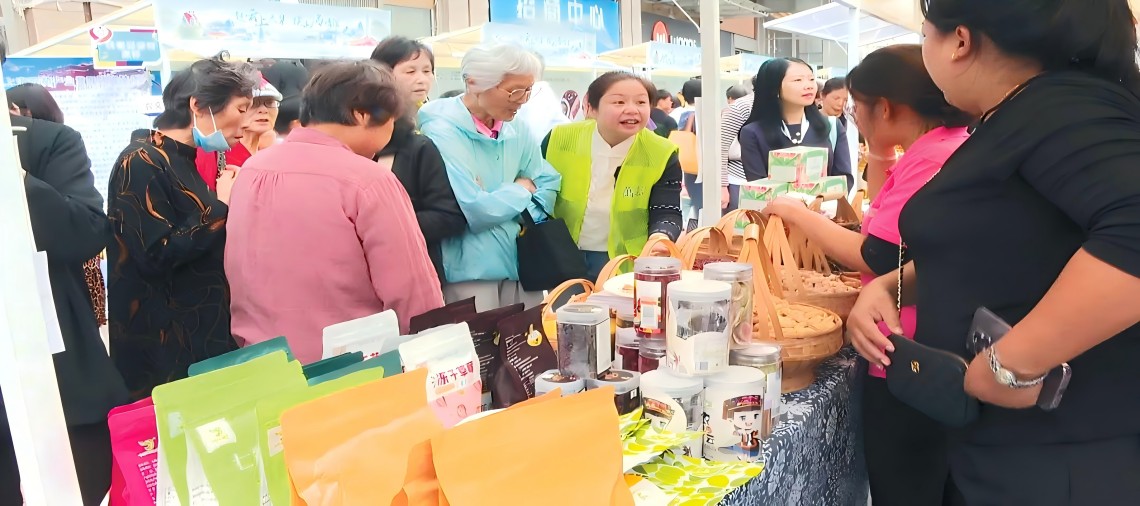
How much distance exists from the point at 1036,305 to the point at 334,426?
949mm

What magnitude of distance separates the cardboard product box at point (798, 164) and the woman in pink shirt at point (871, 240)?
101cm

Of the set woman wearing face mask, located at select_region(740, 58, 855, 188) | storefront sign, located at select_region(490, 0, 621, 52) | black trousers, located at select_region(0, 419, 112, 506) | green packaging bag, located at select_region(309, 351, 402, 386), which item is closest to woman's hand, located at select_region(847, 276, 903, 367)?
green packaging bag, located at select_region(309, 351, 402, 386)

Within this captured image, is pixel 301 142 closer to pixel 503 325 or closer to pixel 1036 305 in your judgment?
pixel 503 325

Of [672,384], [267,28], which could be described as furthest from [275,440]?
[267,28]

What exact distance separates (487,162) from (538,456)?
1815 mm

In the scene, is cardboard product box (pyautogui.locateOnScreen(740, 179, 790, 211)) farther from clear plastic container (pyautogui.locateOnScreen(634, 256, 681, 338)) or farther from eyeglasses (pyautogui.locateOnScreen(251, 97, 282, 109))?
eyeglasses (pyautogui.locateOnScreen(251, 97, 282, 109))

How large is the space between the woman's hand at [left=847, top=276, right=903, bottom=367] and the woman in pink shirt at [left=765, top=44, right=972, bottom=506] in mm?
92

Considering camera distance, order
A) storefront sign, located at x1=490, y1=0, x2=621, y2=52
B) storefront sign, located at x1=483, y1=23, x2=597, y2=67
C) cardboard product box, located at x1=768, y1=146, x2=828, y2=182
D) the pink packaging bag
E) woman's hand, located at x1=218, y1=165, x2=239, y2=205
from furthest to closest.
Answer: storefront sign, located at x1=490, y1=0, x2=621, y2=52 → storefront sign, located at x1=483, y1=23, x2=597, y2=67 → cardboard product box, located at x1=768, y1=146, x2=828, y2=182 → woman's hand, located at x1=218, y1=165, x2=239, y2=205 → the pink packaging bag

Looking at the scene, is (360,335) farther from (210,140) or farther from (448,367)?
(210,140)

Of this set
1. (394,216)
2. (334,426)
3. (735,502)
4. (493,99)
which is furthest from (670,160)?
(334,426)

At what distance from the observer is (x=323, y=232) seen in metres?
1.90

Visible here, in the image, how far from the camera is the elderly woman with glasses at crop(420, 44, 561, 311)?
259 centimetres

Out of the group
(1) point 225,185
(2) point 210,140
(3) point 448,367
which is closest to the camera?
(3) point 448,367

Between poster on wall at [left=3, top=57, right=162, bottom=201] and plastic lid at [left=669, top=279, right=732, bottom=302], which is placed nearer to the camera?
plastic lid at [left=669, top=279, right=732, bottom=302]
